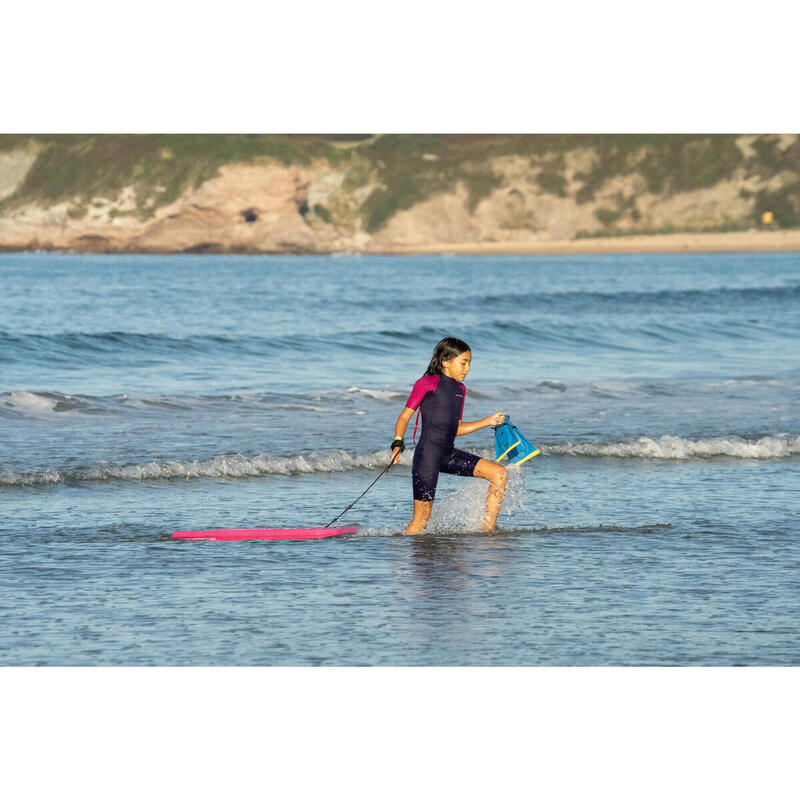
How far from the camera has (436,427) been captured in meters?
10.3

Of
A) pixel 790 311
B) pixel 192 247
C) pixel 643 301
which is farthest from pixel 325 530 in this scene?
pixel 192 247

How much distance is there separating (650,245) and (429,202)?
22412mm

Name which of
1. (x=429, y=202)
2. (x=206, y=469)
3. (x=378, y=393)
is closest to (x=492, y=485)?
(x=206, y=469)

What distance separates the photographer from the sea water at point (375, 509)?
7.52 m

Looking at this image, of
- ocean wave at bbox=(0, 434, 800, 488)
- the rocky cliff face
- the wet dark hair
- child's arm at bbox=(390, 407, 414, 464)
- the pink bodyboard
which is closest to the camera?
child's arm at bbox=(390, 407, 414, 464)

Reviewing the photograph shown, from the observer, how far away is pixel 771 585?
878 cm

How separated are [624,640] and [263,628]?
2114 mm

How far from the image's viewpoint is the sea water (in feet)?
24.7

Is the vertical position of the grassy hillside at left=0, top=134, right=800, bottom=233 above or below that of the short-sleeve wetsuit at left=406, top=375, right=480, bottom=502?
above

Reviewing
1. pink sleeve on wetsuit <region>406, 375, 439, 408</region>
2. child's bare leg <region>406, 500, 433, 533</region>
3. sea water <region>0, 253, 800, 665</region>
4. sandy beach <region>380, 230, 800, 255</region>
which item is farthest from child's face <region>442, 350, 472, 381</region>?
sandy beach <region>380, 230, 800, 255</region>

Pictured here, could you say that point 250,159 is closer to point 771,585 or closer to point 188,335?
point 188,335

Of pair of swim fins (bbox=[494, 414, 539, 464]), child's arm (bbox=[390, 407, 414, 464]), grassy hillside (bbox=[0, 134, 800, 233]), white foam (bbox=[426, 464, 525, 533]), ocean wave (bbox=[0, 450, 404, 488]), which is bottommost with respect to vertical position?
ocean wave (bbox=[0, 450, 404, 488])

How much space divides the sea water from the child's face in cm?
135

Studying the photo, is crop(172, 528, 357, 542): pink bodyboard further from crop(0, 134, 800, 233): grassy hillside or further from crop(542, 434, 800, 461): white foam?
crop(0, 134, 800, 233): grassy hillside
